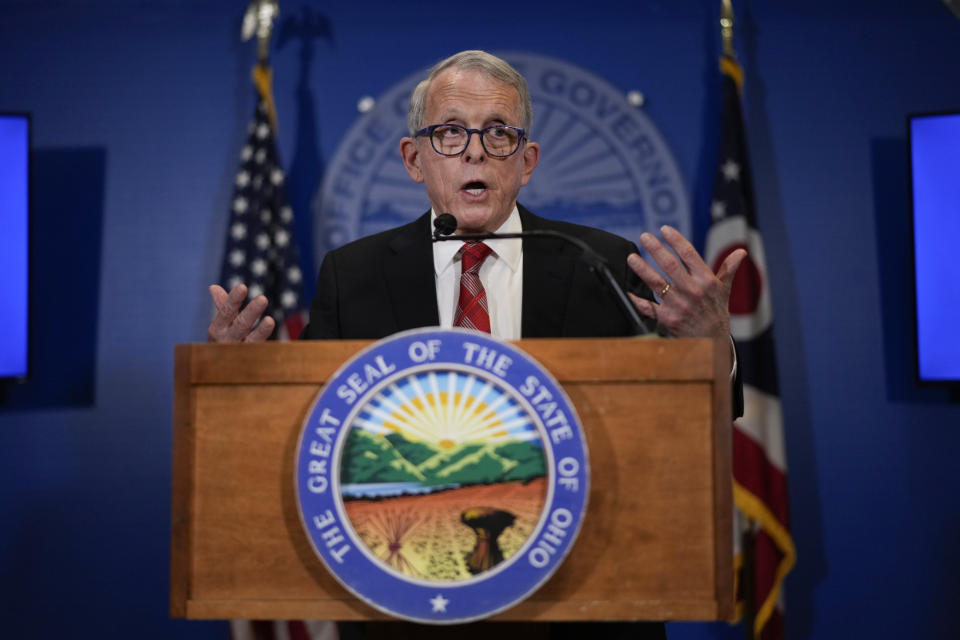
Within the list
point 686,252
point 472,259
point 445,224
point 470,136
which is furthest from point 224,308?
point 686,252

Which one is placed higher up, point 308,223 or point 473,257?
point 308,223

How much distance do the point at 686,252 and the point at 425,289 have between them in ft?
1.76

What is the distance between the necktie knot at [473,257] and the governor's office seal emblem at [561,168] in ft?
5.79

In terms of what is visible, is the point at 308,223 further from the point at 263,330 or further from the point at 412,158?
the point at 263,330

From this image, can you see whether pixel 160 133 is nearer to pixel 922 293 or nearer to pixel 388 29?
pixel 388 29

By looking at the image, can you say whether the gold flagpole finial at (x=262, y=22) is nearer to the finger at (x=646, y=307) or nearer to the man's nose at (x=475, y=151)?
the man's nose at (x=475, y=151)

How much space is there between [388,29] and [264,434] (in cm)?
276

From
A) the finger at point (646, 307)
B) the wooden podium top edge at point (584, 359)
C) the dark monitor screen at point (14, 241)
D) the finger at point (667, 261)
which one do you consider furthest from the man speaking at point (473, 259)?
the dark monitor screen at point (14, 241)

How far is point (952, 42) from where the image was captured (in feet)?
11.0

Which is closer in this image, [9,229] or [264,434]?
[264,434]

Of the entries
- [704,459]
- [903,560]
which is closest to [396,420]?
[704,459]

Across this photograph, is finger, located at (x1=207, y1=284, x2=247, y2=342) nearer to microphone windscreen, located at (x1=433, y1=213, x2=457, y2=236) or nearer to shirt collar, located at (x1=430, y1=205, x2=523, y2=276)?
microphone windscreen, located at (x1=433, y1=213, x2=457, y2=236)

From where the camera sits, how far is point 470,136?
Answer: 163 cm

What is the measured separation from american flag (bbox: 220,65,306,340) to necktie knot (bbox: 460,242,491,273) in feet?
5.63
